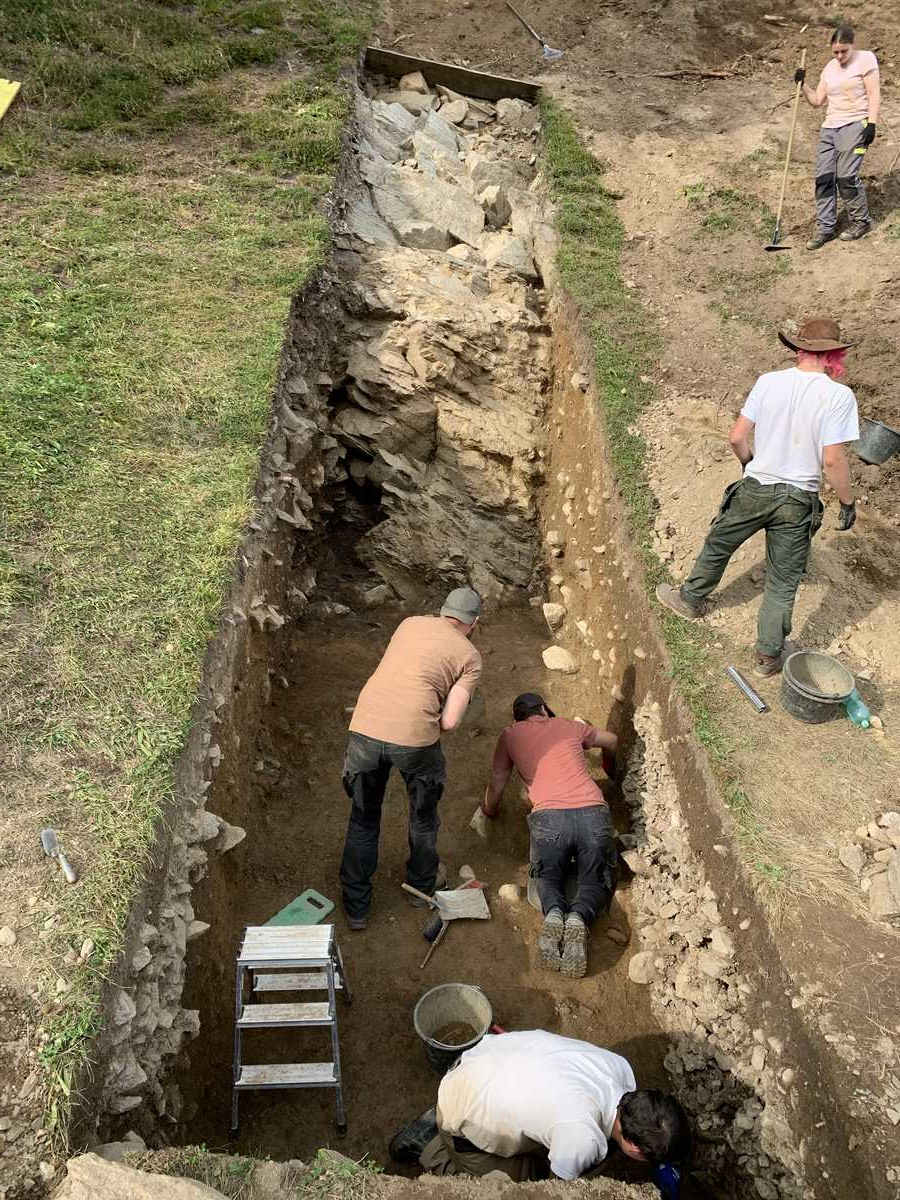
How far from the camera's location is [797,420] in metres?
4.87

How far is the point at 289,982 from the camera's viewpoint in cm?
431

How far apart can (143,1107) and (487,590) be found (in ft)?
18.0

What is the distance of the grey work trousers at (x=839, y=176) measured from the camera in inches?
343

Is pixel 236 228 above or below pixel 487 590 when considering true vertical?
above

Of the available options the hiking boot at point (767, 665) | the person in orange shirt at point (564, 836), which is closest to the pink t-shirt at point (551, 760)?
the person in orange shirt at point (564, 836)

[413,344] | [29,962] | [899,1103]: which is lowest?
[899,1103]

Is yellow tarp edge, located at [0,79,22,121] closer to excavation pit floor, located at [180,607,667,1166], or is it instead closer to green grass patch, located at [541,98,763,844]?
green grass patch, located at [541,98,763,844]

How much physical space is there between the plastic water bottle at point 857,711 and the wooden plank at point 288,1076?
3.64m

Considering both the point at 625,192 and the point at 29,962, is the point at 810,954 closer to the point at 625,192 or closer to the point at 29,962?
the point at 29,962

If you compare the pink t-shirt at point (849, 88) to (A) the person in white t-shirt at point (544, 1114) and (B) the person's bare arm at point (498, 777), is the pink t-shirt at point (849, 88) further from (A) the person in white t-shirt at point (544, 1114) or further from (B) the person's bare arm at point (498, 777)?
(A) the person in white t-shirt at point (544, 1114)

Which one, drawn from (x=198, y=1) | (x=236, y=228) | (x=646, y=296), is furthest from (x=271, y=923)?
(x=198, y=1)

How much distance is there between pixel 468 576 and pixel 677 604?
2.79m

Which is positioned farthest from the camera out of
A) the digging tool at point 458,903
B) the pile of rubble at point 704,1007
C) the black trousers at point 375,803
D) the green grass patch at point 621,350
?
the green grass patch at point 621,350

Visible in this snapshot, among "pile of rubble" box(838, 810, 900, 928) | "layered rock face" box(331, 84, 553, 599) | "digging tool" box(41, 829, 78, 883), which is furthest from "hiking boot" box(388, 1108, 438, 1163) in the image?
"layered rock face" box(331, 84, 553, 599)
